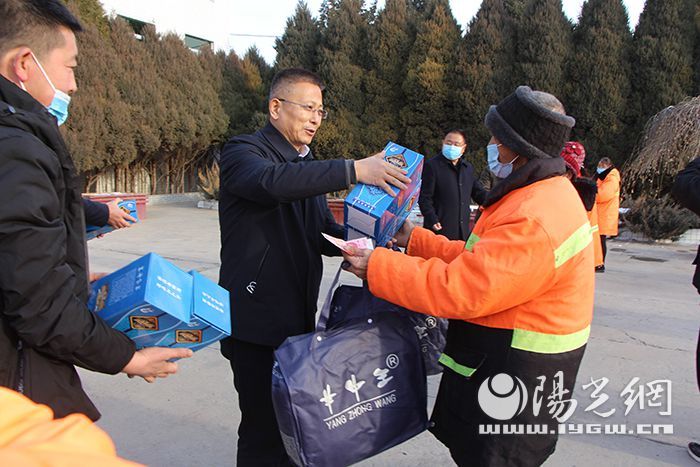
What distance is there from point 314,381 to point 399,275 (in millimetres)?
437

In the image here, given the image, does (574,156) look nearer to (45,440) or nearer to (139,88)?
(45,440)

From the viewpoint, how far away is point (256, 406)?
83.4 inches

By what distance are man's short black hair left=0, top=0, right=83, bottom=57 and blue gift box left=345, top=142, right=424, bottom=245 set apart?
998 millimetres

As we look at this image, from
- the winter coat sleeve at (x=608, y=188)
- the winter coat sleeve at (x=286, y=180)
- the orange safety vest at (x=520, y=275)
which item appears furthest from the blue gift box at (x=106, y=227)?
the winter coat sleeve at (x=608, y=188)

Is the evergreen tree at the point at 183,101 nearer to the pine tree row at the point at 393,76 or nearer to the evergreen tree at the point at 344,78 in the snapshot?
the pine tree row at the point at 393,76

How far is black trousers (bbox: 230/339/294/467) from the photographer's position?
210 cm

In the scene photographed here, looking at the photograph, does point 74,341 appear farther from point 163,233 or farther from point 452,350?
point 163,233

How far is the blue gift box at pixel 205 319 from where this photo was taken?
1464 millimetres

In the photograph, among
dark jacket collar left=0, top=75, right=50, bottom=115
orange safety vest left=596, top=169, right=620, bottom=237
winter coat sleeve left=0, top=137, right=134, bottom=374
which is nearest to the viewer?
winter coat sleeve left=0, top=137, right=134, bottom=374

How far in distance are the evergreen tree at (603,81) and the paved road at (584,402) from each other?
7.47m

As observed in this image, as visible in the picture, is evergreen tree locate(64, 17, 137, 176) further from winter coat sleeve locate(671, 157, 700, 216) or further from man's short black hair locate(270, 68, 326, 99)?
winter coat sleeve locate(671, 157, 700, 216)

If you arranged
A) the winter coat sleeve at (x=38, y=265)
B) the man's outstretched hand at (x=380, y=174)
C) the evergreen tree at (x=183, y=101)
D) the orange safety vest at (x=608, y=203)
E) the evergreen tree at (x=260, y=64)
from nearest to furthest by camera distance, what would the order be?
the winter coat sleeve at (x=38, y=265), the man's outstretched hand at (x=380, y=174), the orange safety vest at (x=608, y=203), the evergreen tree at (x=183, y=101), the evergreen tree at (x=260, y=64)

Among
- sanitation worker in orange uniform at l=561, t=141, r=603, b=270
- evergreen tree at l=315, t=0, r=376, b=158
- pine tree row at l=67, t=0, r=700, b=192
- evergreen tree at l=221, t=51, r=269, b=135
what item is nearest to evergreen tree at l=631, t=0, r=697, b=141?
pine tree row at l=67, t=0, r=700, b=192

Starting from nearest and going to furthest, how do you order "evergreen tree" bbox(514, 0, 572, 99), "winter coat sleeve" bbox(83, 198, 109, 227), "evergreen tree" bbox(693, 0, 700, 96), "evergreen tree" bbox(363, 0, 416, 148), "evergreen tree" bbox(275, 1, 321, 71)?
"winter coat sleeve" bbox(83, 198, 109, 227), "evergreen tree" bbox(693, 0, 700, 96), "evergreen tree" bbox(514, 0, 572, 99), "evergreen tree" bbox(363, 0, 416, 148), "evergreen tree" bbox(275, 1, 321, 71)
